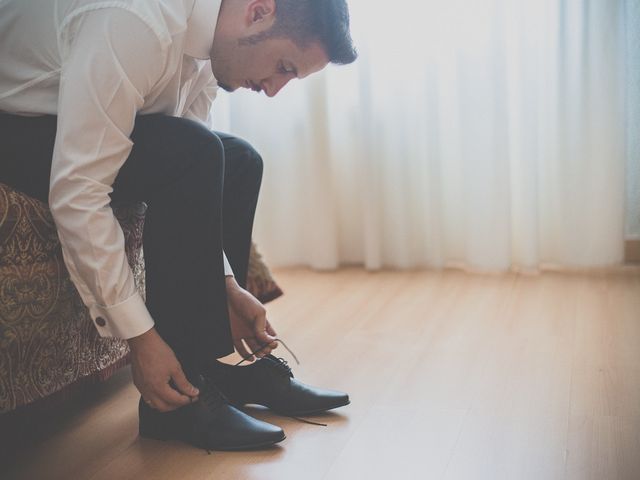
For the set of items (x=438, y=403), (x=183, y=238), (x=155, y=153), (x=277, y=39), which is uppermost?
(x=277, y=39)

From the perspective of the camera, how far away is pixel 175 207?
1.15m

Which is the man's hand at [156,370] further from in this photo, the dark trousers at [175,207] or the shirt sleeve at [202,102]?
the shirt sleeve at [202,102]

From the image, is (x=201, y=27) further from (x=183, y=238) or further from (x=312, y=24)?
(x=183, y=238)

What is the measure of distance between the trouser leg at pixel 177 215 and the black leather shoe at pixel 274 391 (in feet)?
0.55

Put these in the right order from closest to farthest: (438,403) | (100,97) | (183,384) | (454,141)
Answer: (100,97) → (183,384) → (438,403) → (454,141)

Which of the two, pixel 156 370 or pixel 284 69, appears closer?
pixel 156 370

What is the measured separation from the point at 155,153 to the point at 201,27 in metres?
0.20

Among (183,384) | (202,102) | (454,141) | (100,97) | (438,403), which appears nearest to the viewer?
(100,97)

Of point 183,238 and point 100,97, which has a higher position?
point 100,97

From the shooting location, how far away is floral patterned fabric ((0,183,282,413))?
3.64 feet

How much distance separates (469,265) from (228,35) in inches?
51.7

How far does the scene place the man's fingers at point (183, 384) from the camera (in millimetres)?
1114

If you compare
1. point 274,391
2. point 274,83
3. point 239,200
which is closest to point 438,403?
point 274,391

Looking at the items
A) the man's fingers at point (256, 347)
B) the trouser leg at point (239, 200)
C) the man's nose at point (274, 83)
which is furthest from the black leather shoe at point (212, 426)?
the man's nose at point (274, 83)
